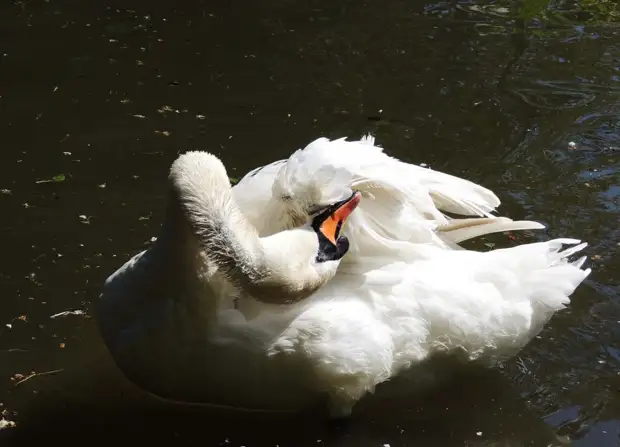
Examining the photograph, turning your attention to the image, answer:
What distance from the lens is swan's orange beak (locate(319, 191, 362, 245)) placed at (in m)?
4.43

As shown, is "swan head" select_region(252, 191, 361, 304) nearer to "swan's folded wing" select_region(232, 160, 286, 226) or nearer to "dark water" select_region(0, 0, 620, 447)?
"swan's folded wing" select_region(232, 160, 286, 226)

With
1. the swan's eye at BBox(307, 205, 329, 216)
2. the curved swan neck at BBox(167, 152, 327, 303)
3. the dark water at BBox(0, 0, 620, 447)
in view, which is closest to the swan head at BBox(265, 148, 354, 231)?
the swan's eye at BBox(307, 205, 329, 216)

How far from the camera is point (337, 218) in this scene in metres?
4.45

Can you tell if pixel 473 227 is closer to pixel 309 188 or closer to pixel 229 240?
pixel 309 188

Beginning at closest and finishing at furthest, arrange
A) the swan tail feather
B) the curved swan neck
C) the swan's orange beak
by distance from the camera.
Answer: the curved swan neck
the swan's orange beak
the swan tail feather

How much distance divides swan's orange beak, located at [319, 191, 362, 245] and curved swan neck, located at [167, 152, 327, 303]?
267mm

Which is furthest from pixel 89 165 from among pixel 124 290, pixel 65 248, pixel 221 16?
pixel 221 16

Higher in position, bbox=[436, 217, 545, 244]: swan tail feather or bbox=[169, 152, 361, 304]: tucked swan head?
bbox=[169, 152, 361, 304]: tucked swan head

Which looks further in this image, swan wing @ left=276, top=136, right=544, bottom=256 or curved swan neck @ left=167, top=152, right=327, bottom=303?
swan wing @ left=276, top=136, right=544, bottom=256

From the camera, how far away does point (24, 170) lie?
22.1 ft

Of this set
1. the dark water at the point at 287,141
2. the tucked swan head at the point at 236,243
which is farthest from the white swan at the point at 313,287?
the dark water at the point at 287,141

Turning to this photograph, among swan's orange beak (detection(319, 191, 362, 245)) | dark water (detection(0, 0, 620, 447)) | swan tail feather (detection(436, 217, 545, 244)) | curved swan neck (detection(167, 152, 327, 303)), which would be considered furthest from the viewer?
swan tail feather (detection(436, 217, 545, 244))

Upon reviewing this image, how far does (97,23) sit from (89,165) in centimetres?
300

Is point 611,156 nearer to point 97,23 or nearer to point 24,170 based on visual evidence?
point 24,170
